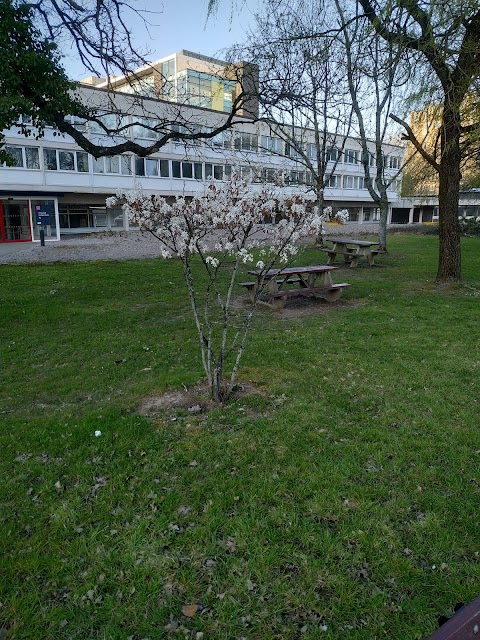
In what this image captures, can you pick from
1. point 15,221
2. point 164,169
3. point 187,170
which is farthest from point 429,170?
point 15,221

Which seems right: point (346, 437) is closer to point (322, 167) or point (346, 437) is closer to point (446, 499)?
point (446, 499)

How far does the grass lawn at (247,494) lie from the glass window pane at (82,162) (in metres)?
26.6

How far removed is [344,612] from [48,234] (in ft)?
94.4

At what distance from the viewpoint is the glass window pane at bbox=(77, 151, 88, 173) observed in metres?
30.5

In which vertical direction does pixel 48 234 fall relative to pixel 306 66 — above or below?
below

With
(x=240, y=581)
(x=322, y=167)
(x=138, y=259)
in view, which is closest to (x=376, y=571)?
(x=240, y=581)

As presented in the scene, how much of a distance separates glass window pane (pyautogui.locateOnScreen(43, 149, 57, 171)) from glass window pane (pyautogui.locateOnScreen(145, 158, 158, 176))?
6887mm

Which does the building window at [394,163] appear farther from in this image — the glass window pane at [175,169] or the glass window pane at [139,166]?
the glass window pane at [139,166]

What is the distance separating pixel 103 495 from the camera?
346 cm

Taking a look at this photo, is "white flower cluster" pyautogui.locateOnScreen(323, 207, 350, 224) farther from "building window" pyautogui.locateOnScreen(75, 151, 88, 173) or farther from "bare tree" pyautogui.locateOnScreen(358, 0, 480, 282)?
"building window" pyautogui.locateOnScreen(75, 151, 88, 173)

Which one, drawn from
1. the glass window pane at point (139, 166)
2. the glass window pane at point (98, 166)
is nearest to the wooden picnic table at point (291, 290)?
the glass window pane at point (98, 166)

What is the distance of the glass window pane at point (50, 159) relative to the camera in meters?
28.7

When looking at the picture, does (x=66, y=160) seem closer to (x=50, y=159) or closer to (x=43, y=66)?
(x=50, y=159)

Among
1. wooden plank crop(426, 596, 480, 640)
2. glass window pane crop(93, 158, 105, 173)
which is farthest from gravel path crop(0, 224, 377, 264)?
wooden plank crop(426, 596, 480, 640)
